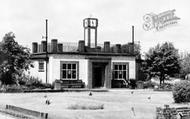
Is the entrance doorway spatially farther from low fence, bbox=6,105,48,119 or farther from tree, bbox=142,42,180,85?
low fence, bbox=6,105,48,119

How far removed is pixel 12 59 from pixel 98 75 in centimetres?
1137

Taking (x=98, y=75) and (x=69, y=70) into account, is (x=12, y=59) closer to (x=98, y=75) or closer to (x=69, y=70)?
(x=69, y=70)

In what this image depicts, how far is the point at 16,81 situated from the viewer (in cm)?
4228

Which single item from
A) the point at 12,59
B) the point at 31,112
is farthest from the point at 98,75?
the point at 31,112

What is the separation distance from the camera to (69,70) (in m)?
46.9

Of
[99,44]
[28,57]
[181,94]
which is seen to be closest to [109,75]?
[99,44]

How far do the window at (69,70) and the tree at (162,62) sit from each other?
9166 mm

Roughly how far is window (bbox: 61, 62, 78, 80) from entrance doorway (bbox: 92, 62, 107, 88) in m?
2.21

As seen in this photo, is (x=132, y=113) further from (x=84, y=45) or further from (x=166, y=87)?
(x=84, y=45)

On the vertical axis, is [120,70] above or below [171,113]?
above

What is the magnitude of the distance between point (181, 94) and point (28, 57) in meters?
22.0

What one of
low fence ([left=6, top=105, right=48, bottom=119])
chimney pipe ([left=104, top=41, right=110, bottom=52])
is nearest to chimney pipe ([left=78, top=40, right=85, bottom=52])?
chimney pipe ([left=104, top=41, right=110, bottom=52])

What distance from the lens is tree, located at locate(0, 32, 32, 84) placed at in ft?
134

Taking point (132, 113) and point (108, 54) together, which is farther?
point (108, 54)
